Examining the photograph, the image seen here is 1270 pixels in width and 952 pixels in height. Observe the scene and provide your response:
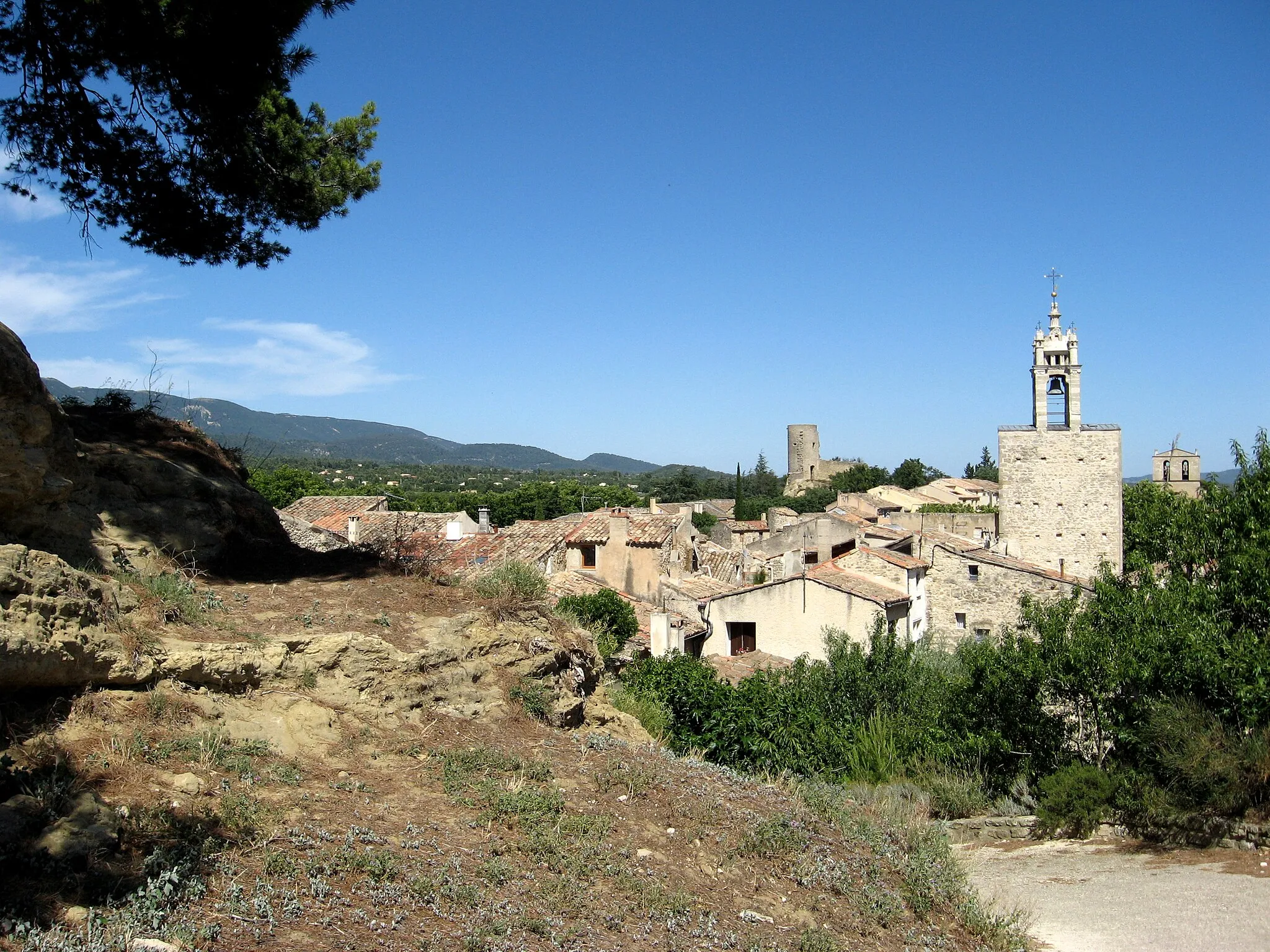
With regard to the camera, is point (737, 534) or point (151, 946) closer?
point (151, 946)

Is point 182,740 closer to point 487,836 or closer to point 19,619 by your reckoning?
point 19,619

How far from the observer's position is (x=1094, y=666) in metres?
13.2

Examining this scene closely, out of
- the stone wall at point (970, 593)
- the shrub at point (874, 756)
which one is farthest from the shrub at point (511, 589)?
the stone wall at point (970, 593)

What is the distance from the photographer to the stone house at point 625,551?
2423cm

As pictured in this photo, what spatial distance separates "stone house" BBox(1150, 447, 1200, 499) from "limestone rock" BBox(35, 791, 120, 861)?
2592 inches

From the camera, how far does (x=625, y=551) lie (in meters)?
24.3

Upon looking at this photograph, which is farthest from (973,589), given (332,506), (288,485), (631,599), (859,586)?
(288,485)

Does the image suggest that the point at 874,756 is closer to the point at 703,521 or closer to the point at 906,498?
the point at 703,521

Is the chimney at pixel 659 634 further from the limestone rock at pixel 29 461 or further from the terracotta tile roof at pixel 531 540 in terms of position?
the limestone rock at pixel 29 461

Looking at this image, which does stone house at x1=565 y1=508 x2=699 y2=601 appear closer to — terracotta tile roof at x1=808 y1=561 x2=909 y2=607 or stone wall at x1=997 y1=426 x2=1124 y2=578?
terracotta tile roof at x1=808 y1=561 x2=909 y2=607

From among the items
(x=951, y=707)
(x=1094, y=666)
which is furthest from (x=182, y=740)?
(x=951, y=707)

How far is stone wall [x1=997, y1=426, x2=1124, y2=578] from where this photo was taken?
3409cm

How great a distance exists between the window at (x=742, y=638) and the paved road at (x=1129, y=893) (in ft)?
44.4

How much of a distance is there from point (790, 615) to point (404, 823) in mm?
20455
